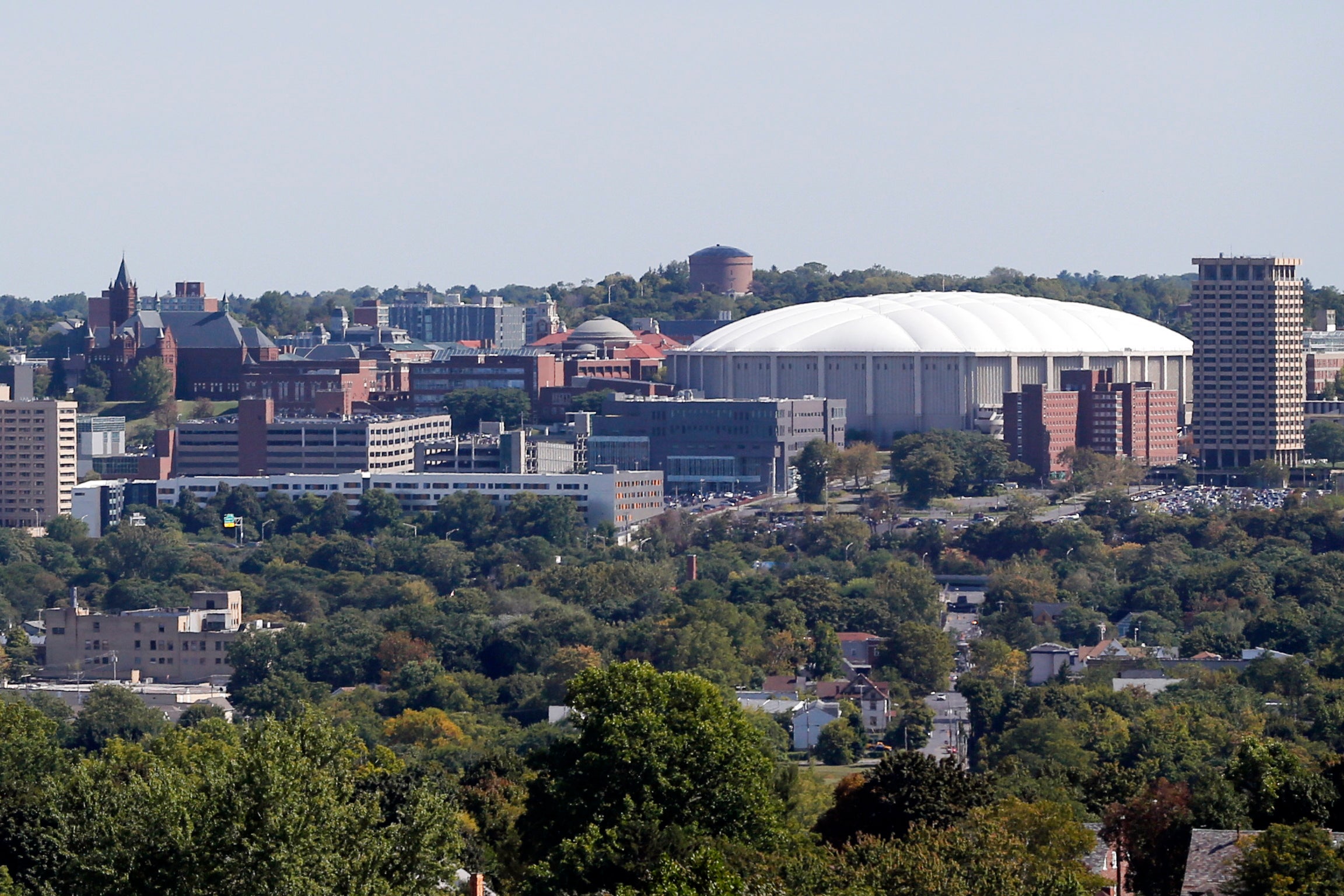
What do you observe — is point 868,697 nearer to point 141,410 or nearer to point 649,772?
point 649,772

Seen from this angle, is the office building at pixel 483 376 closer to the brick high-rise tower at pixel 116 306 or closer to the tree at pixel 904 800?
the brick high-rise tower at pixel 116 306

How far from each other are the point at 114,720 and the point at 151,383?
66731mm

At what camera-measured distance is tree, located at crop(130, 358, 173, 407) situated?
124m

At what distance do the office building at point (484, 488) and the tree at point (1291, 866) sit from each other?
66568 mm

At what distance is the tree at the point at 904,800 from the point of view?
102 ft

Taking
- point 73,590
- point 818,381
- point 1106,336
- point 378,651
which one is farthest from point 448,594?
point 1106,336

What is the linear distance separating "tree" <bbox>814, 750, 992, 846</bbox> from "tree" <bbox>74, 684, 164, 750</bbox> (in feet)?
85.2

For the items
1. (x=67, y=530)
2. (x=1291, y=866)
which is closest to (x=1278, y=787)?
(x=1291, y=866)

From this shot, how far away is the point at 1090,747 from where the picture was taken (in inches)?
1981

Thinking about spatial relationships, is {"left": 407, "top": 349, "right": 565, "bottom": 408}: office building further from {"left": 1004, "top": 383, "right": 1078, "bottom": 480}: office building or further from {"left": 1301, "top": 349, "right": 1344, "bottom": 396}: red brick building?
{"left": 1301, "top": 349, "right": 1344, "bottom": 396}: red brick building

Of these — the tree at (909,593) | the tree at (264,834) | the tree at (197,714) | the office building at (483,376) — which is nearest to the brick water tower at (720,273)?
the office building at (483,376)

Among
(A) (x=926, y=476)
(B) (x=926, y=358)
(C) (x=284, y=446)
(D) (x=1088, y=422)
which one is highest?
(B) (x=926, y=358)

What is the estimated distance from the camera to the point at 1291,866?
2617 centimetres

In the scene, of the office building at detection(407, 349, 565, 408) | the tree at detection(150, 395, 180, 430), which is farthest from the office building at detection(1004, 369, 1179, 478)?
the tree at detection(150, 395, 180, 430)
